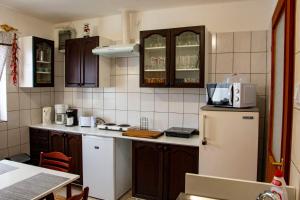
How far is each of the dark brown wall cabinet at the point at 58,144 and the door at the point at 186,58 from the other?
1.49 meters

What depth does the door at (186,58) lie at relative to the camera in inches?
104

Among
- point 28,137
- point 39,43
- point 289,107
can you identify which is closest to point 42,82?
point 39,43

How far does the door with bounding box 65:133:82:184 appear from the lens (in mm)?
3088

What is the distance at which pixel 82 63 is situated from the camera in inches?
129

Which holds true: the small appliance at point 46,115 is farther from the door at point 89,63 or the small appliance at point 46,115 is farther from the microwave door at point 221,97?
the microwave door at point 221,97

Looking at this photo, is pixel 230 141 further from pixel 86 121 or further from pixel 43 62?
pixel 43 62

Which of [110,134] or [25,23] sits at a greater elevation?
[25,23]

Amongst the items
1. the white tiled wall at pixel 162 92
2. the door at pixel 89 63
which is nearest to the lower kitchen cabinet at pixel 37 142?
the white tiled wall at pixel 162 92

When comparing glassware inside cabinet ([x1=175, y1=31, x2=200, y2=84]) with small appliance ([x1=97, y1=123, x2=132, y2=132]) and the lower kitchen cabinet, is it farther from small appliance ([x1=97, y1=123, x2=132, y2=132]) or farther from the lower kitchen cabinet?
the lower kitchen cabinet

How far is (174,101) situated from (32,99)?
2098mm

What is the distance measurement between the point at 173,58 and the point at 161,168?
4.11 ft

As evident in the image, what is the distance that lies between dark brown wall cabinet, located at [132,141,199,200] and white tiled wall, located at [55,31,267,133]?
54cm

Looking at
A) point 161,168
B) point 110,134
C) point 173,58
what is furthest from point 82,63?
point 161,168

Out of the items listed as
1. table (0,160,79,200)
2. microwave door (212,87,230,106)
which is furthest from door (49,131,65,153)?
microwave door (212,87,230,106)
